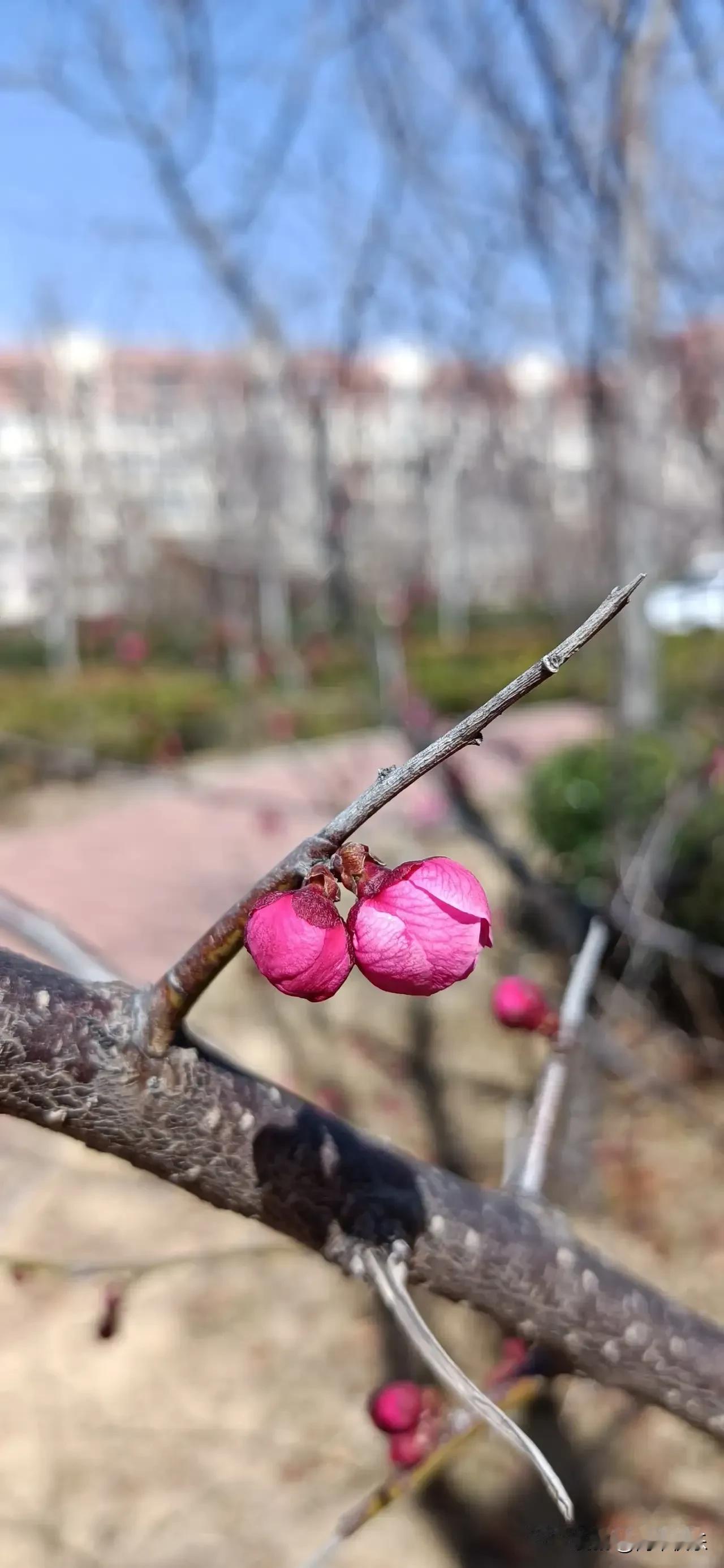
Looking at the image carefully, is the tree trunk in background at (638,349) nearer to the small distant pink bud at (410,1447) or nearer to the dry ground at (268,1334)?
the dry ground at (268,1334)

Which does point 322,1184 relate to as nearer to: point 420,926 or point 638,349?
point 420,926

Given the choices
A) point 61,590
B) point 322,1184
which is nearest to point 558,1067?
point 322,1184

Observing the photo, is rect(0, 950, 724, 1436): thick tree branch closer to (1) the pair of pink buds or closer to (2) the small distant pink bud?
(1) the pair of pink buds

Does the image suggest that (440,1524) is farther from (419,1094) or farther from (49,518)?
(49,518)

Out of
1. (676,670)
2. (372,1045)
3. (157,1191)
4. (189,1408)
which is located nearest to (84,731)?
(676,670)

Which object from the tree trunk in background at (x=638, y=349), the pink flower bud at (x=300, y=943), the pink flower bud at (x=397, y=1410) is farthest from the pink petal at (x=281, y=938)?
the tree trunk in background at (x=638, y=349)

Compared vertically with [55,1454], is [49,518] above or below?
above
